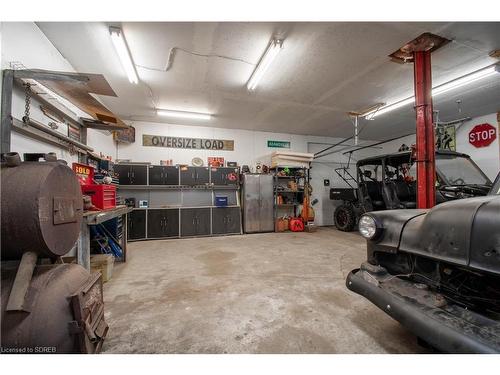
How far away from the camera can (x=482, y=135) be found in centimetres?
545

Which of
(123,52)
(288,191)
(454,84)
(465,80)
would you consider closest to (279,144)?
(288,191)

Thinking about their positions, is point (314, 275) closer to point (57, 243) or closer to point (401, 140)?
point (57, 243)

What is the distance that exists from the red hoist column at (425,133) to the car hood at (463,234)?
2.03m

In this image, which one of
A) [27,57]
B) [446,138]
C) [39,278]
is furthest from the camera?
[446,138]

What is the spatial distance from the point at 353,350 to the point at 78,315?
1.79 m

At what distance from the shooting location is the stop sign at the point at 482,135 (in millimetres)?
5268

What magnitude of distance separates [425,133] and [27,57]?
4892 millimetres

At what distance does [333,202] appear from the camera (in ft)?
25.3

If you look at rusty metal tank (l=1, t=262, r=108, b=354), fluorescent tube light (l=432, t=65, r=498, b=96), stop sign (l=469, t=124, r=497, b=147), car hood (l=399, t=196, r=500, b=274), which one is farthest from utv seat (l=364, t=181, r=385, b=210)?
rusty metal tank (l=1, t=262, r=108, b=354)

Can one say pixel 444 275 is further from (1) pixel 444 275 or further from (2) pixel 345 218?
(2) pixel 345 218

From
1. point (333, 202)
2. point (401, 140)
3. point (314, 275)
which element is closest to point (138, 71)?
point (314, 275)

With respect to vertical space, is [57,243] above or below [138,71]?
below

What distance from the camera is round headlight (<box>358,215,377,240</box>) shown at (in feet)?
5.32

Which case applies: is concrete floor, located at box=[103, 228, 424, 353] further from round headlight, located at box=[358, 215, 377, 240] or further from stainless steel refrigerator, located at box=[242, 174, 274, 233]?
stainless steel refrigerator, located at box=[242, 174, 274, 233]
